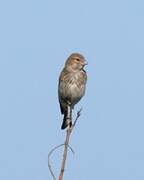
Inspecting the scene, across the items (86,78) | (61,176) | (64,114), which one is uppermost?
(86,78)

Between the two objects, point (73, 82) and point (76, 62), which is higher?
point (76, 62)

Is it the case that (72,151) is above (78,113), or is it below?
below

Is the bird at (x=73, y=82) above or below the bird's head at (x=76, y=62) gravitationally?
below

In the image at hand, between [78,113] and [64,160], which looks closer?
[64,160]

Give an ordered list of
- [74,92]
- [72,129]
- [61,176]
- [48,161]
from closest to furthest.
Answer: [61,176] < [48,161] < [72,129] < [74,92]

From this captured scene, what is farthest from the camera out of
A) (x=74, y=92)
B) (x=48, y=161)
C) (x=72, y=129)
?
(x=74, y=92)

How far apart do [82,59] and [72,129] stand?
15.6ft

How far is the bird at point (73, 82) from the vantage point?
9125mm

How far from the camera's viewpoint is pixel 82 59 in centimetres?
911

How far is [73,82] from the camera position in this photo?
30.2 feet

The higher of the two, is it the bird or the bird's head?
the bird's head

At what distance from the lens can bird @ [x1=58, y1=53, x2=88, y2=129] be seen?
9.12 metres

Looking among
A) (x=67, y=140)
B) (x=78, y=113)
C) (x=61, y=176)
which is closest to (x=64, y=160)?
(x=61, y=176)

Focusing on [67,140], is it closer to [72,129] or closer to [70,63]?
[72,129]
